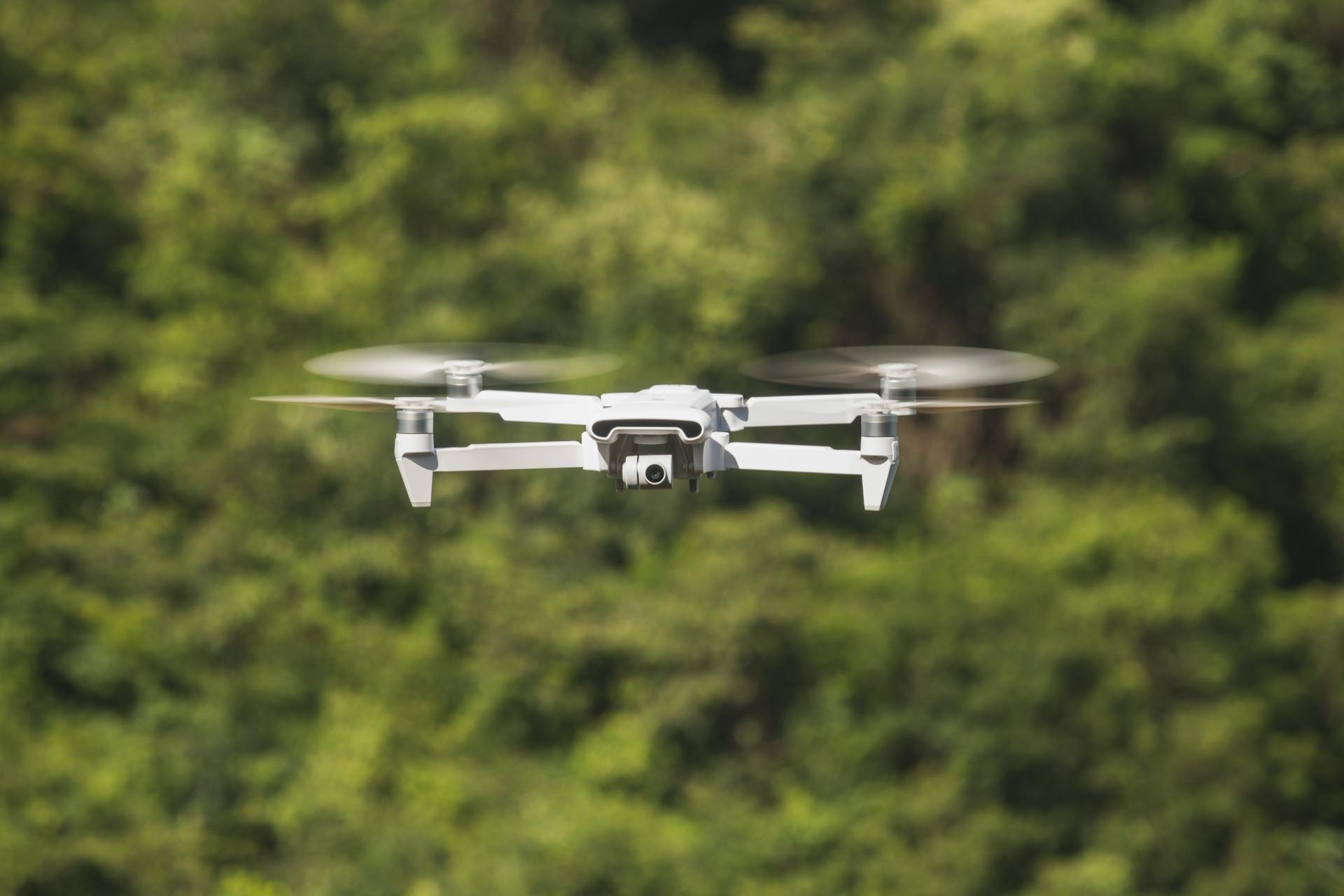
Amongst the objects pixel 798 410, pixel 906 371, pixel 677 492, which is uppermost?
pixel 906 371

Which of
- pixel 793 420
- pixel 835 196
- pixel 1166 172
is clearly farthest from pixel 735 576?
pixel 793 420

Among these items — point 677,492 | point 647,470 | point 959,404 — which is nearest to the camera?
point 647,470

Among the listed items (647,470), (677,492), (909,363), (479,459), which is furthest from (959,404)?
(677,492)

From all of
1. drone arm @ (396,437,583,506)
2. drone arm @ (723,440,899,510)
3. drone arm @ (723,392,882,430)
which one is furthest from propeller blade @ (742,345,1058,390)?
drone arm @ (396,437,583,506)

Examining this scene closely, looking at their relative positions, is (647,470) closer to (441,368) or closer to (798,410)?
(798,410)

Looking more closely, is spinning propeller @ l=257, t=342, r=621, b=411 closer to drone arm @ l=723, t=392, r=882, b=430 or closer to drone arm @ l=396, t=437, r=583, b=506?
drone arm @ l=396, t=437, r=583, b=506

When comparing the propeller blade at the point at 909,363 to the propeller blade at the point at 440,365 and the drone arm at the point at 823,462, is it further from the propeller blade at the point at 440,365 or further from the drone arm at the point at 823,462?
the propeller blade at the point at 440,365

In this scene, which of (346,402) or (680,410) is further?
(346,402)

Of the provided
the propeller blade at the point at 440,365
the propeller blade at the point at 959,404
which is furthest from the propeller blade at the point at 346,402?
the propeller blade at the point at 959,404

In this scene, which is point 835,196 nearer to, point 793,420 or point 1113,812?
point 1113,812
